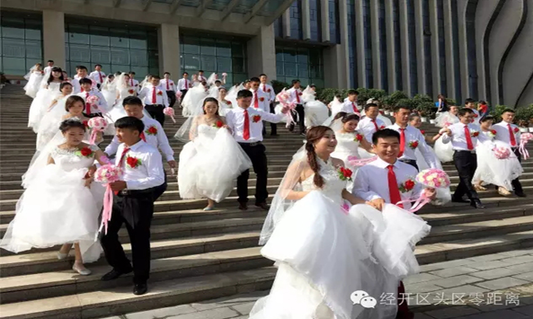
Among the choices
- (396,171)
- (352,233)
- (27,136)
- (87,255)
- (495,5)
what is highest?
(495,5)

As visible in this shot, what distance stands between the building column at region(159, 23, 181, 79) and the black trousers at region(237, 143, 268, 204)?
19991 mm

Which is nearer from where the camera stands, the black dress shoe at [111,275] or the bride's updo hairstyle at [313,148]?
the bride's updo hairstyle at [313,148]

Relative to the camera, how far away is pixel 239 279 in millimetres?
5051

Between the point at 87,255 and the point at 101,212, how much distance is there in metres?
0.49

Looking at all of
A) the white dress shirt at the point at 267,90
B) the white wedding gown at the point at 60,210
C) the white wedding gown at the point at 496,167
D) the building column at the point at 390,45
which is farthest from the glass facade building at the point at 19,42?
the building column at the point at 390,45

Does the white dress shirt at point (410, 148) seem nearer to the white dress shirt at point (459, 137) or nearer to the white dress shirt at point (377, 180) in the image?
the white dress shirt at point (459, 137)

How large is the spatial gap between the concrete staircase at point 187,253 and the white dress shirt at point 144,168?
3.66 ft

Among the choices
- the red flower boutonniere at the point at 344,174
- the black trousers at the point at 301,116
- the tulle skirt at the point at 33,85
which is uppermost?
the tulle skirt at the point at 33,85

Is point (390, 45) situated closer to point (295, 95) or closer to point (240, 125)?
point (295, 95)

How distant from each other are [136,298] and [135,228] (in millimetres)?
689

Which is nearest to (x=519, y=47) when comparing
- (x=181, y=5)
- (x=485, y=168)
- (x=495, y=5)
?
(x=495, y=5)

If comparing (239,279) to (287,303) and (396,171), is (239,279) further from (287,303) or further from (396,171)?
(396,171)

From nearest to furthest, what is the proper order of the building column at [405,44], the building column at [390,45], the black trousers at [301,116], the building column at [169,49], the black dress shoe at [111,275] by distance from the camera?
the black dress shoe at [111,275] → the black trousers at [301,116] → the building column at [169,49] → the building column at [390,45] → the building column at [405,44]

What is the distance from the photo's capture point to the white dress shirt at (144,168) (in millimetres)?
4516
